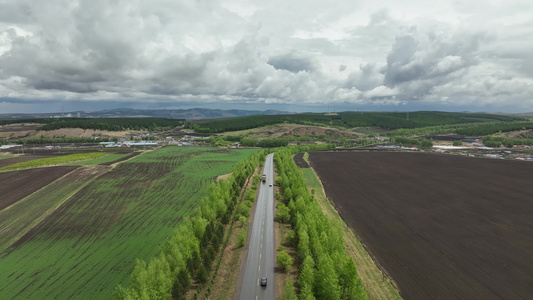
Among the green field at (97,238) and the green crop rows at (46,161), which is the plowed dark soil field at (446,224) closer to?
the green field at (97,238)

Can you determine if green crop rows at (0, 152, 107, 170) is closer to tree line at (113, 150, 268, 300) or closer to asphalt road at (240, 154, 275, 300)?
tree line at (113, 150, 268, 300)

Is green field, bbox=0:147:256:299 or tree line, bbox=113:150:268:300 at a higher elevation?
tree line, bbox=113:150:268:300

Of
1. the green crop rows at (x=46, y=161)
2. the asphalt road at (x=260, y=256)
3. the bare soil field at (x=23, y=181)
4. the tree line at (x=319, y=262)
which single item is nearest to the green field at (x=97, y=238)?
the bare soil field at (x=23, y=181)

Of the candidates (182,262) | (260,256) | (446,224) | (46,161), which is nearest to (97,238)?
(182,262)

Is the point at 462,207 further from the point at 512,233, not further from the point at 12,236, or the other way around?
the point at 12,236

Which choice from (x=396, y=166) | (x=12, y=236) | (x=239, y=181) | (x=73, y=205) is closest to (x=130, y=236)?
(x=12, y=236)

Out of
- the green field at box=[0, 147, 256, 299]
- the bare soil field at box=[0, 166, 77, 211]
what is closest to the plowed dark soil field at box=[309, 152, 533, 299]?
the green field at box=[0, 147, 256, 299]
